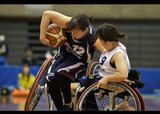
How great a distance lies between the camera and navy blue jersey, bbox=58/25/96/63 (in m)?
3.45

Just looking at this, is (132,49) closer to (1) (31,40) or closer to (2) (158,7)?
(2) (158,7)

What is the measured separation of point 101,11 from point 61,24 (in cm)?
906

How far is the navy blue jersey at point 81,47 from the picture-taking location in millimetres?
3447

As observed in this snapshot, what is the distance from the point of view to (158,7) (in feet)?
40.1

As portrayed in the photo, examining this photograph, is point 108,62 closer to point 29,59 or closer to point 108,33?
point 108,33

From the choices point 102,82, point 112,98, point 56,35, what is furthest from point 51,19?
point 112,98

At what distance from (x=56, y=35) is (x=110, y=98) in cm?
102

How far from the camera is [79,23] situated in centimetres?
320

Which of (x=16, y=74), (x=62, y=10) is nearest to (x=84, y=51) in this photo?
(x=16, y=74)

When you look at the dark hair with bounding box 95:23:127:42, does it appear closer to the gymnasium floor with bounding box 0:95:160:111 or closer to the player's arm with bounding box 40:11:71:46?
the player's arm with bounding box 40:11:71:46

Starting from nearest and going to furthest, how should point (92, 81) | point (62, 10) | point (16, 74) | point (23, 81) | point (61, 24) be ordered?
1. point (92, 81)
2. point (61, 24)
3. point (23, 81)
4. point (16, 74)
5. point (62, 10)

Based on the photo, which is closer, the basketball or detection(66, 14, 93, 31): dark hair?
detection(66, 14, 93, 31): dark hair

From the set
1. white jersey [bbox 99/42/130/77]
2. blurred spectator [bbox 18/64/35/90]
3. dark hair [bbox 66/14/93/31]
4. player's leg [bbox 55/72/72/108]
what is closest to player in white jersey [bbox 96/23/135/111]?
white jersey [bbox 99/42/130/77]

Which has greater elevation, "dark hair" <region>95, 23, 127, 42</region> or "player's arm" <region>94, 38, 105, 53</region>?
"dark hair" <region>95, 23, 127, 42</region>
